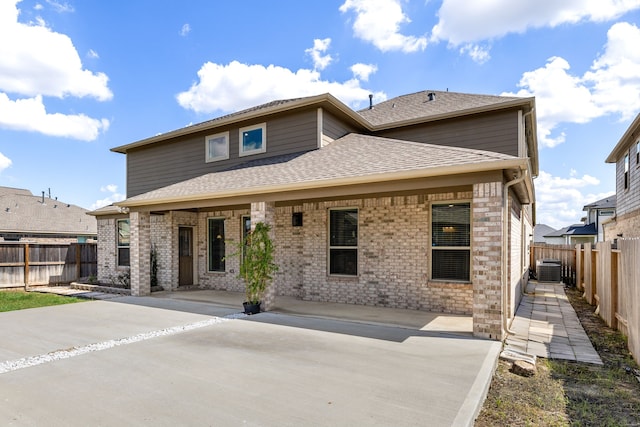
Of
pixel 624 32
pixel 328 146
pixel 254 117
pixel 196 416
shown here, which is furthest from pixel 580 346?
pixel 254 117

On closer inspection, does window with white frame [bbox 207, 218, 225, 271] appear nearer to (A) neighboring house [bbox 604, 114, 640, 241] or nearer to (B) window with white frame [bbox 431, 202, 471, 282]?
(B) window with white frame [bbox 431, 202, 471, 282]

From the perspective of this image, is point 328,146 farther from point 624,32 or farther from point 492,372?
point 624,32

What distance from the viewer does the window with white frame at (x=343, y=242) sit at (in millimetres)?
8812

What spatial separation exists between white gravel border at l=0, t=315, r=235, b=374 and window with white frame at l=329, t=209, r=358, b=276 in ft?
10.4

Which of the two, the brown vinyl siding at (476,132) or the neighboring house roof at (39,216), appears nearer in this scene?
the brown vinyl siding at (476,132)

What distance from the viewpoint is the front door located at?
11532 millimetres

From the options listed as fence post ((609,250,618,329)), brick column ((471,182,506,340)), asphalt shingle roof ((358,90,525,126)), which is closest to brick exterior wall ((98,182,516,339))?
brick column ((471,182,506,340))

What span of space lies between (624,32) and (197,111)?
15.4 meters

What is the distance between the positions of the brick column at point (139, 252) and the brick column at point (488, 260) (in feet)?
28.7

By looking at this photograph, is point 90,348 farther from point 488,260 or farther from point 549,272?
point 549,272

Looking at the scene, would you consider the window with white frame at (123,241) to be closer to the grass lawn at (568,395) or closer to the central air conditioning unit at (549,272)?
the grass lawn at (568,395)

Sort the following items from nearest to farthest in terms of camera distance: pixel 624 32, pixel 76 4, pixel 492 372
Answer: pixel 492 372, pixel 624 32, pixel 76 4

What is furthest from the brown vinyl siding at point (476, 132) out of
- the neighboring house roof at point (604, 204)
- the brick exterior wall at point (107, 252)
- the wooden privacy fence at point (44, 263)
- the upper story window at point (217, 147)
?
the neighboring house roof at point (604, 204)

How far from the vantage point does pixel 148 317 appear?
7.35m
